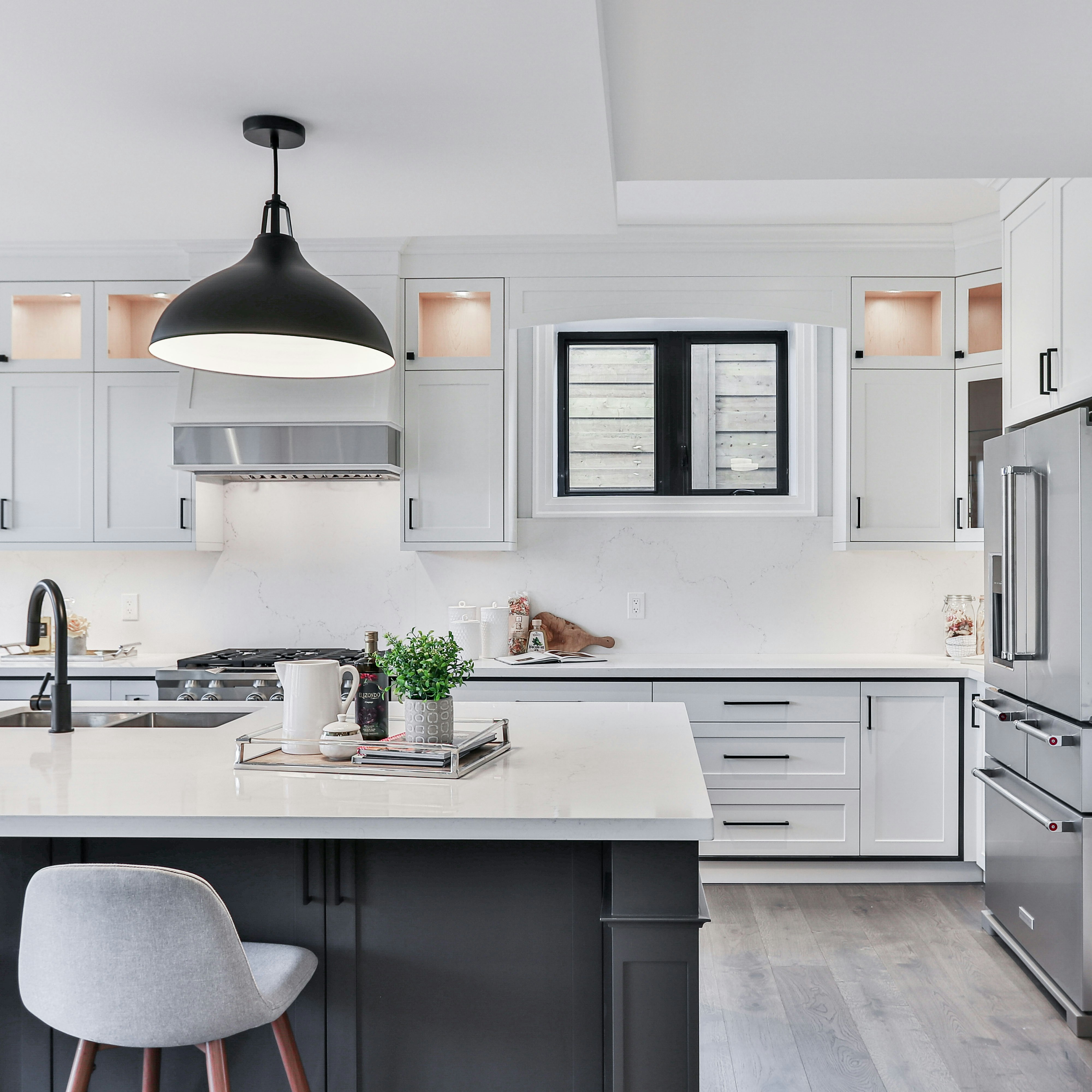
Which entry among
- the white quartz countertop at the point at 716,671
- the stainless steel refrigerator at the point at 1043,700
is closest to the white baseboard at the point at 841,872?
the stainless steel refrigerator at the point at 1043,700

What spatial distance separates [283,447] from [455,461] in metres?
0.69

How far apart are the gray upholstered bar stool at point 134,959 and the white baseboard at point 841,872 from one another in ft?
8.59

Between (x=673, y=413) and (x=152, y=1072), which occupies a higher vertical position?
(x=673, y=413)

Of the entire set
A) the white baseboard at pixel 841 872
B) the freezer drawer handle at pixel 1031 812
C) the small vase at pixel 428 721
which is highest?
the small vase at pixel 428 721

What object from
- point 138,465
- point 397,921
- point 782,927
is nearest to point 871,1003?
point 782,927

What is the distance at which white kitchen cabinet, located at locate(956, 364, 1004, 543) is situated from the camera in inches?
150

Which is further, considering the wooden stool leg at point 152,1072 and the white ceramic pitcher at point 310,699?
the white ceramic pitcher at point 310,699

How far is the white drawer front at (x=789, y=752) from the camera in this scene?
3.69m

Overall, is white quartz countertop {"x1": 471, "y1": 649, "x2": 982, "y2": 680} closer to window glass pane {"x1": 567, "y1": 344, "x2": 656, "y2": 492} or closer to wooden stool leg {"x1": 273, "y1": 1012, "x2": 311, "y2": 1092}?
window glass pane {"x1": 567, "y1": 344, "x2": 656, "y2": 492}

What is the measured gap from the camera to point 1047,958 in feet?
8.86

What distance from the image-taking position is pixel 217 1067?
4.83 feet

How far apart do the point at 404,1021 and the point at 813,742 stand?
233 cm

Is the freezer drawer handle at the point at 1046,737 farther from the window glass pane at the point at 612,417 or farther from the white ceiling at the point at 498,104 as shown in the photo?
the window glass pane at the point at 612,417

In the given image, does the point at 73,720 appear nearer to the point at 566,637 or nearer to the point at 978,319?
the point at 566,637
